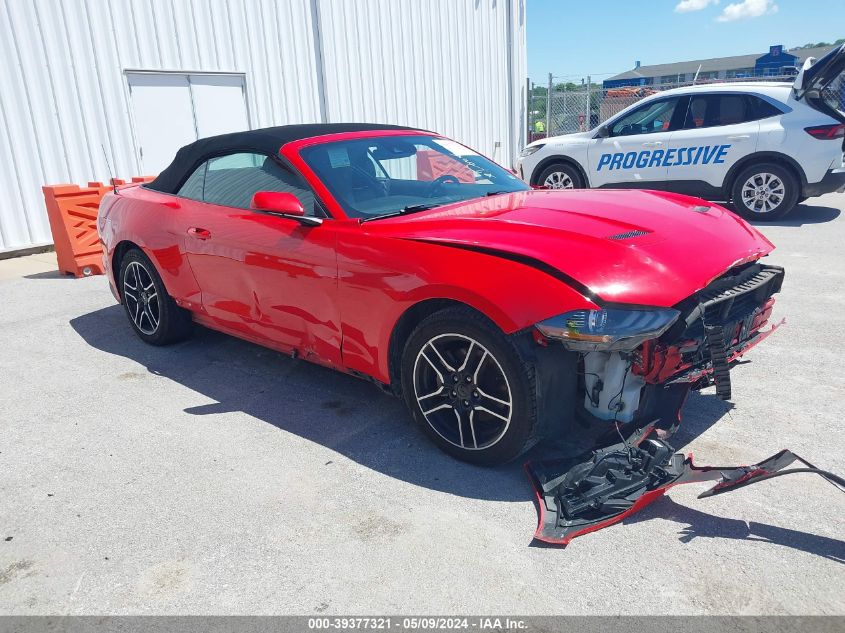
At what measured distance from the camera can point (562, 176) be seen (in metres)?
10.9

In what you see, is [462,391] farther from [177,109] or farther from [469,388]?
[177,109]

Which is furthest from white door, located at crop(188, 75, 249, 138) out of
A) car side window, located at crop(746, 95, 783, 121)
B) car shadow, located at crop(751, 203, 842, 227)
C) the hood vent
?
the hood vent

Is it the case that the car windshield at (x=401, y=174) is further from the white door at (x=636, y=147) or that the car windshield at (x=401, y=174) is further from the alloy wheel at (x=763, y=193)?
the alloy wheel at (x=763, y=193)

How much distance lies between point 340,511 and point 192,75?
9387 millimetres

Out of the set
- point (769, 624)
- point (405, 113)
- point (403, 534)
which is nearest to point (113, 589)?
point (403, 534)

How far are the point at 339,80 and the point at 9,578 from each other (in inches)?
444

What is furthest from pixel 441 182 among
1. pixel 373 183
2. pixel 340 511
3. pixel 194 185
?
Result: pixel 340 511

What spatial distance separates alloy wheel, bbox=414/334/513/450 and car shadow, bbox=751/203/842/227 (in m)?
7.66

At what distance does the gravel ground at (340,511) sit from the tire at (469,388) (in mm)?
162

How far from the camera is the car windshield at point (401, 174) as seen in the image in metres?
3.81

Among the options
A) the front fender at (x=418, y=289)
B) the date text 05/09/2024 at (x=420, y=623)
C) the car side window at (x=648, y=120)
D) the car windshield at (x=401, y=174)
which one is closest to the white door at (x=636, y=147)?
the car side window at (x=648, y=120)

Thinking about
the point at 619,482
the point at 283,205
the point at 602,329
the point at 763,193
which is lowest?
the point at 619,482

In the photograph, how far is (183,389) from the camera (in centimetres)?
445

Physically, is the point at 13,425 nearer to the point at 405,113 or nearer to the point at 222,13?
the point at 222,13
